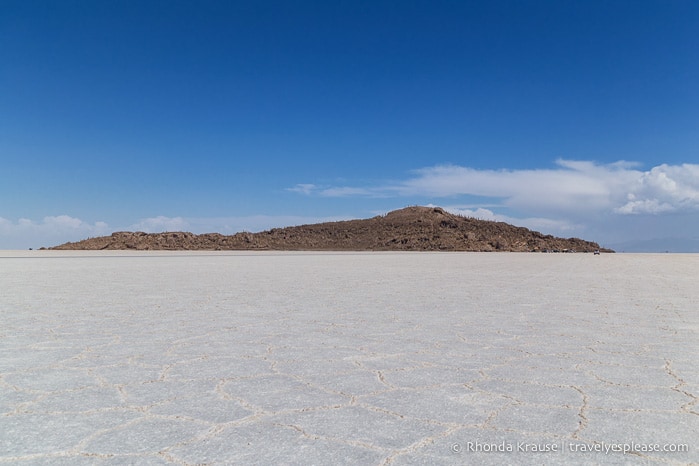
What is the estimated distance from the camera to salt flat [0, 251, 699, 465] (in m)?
2.28

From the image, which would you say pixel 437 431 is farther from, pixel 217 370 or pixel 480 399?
pixel 217 370

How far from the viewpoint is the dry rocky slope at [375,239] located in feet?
160

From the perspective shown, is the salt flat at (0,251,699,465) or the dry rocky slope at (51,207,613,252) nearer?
the salt flat at (0,251,699,465)

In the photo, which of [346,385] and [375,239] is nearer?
[346,385]

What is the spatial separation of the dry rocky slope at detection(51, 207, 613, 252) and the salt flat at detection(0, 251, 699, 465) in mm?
41871

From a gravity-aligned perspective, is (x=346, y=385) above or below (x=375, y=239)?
below

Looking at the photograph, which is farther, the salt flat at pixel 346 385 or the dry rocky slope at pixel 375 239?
the dry rocky slope at pixel 375 239

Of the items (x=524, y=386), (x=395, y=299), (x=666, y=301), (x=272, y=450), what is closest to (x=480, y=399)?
(x=524, y=386)

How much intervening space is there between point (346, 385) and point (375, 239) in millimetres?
53028

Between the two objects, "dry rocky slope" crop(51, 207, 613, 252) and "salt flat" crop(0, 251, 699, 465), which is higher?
"dry rocky slope" crop(51, 207, 613, 252)

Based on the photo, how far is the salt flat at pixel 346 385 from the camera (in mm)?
2275

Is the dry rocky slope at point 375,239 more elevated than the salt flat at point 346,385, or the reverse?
the dry rocky slope at point 375,239

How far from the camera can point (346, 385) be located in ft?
10.5

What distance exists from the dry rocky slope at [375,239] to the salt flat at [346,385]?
1648 inches
